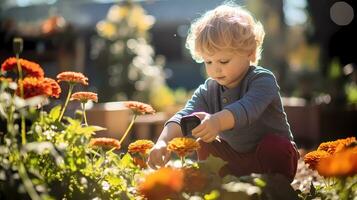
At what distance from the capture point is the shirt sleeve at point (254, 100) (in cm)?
223

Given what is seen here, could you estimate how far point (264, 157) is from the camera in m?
2.44

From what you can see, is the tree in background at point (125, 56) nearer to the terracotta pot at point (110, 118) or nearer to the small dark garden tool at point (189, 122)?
the terracotta pot at point (110, 118)

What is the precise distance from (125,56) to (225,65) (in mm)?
7771

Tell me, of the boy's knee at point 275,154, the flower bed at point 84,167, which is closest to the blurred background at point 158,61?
the boy's knee at point 275,154

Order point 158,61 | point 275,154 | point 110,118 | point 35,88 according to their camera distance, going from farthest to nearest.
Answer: point 158,61, point 110,118, point 275,154, point 35,88

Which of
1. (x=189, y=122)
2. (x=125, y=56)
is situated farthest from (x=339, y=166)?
(x=125, y=56)

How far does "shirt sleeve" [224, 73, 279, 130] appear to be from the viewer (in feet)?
7.31

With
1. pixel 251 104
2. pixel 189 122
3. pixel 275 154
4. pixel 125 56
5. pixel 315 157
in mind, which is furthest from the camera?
pixel 125 56

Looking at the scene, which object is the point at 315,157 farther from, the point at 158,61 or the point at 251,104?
the point at 158,61

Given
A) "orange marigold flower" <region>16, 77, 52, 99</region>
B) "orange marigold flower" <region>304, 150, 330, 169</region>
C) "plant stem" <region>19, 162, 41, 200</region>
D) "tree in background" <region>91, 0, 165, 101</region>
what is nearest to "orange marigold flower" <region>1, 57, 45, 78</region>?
"orange marigold flower" <region>16, 77, 52, 99</region>

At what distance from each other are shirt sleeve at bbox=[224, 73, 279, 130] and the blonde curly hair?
0.14m

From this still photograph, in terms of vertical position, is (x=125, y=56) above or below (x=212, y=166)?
below

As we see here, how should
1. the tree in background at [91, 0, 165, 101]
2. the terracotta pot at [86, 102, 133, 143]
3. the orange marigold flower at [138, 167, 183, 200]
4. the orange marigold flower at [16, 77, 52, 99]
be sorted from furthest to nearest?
the tree in background at [91, 0, 165, 101]
the terracotta pot at [86, 102, 133, 143]
the orange marigold flower at [16, 77, 52, 99]
the orange marigold flower at [138, 167, 183, 200]

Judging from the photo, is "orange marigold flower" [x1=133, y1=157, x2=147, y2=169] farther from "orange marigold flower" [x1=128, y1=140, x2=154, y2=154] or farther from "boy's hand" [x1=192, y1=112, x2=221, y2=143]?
"boy's hand" [x1=192, y1=112, x2=221, y2=143]
